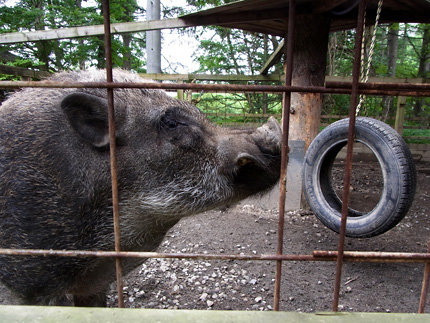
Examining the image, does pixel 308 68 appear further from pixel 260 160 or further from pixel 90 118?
pixel 90 118

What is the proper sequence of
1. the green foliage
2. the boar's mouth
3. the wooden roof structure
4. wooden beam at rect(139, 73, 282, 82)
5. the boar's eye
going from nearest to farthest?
the boar's mouth → the boar's eye → the wooden roof structure → wooden beam at rect(139, 73, 282, 82) → the green foliage

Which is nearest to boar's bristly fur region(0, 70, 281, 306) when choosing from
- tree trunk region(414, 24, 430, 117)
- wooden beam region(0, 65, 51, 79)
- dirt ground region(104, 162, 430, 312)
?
dirt ground region(104, 162, 430, 312)

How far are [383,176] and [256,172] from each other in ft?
5.13

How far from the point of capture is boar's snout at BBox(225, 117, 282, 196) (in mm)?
2320

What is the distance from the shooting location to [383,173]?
336 cm

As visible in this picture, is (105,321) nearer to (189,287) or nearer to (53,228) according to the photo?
(53,228)

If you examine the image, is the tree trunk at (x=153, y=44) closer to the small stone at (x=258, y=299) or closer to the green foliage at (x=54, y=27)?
the green foliage at (x=54, y=27)

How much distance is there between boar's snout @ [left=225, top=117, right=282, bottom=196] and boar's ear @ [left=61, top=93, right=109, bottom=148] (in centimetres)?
94

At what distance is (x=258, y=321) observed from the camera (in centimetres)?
124

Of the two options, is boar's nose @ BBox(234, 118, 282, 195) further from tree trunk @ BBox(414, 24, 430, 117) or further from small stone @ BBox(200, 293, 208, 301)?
tree trunk @ BBox(414, 24, 430, 117)

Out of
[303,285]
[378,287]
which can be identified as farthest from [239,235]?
[378,287]

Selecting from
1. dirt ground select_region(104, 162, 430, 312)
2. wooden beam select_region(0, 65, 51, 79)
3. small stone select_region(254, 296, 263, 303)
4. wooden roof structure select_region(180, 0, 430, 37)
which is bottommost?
dirt ground select_region(104, 162, 430, 312)

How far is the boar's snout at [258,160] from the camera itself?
91.4 inches

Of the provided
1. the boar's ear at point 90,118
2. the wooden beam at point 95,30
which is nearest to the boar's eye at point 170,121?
the boar's ear at point 90,118
